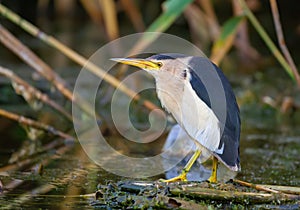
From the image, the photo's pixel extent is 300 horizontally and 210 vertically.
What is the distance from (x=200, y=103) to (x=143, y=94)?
9.33ft

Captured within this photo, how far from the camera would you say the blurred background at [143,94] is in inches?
163

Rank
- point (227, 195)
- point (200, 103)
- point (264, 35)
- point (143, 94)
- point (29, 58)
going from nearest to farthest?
1. point (227, 195)
2. point (200, 103)
3. point (264, 35)
4. point (29, 58)
5. point (143, 94)

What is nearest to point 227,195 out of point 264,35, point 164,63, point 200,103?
point 200,103

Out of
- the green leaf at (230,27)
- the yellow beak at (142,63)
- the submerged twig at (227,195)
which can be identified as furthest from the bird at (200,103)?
the green leaf at (230,27)

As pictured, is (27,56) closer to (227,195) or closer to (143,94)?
(143,94)

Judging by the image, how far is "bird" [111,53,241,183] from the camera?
11.7 ft

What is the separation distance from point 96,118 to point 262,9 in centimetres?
521

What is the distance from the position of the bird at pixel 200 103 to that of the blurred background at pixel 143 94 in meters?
0.53

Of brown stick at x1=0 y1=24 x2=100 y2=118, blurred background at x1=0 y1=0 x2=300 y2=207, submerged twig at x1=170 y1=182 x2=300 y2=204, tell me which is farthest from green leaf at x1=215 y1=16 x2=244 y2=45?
submerged twig at x1=170 y1=182 x2=300 y2=204

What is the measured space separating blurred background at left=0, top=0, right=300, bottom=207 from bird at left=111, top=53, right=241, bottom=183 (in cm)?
53

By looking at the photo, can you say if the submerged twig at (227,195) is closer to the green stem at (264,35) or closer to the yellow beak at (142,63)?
the yellow beak at (142,63)

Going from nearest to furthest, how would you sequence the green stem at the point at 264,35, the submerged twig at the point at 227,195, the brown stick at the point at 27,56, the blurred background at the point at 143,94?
1. the submerged twig at the point at 227,195
2. the blurred background at the point at 143,94
3. the green stem at the point at 264,35
4. the brown stick at the point at 27,56

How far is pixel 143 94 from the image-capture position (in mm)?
6500

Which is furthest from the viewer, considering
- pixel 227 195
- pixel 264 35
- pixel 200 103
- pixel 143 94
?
pixel 143 94
